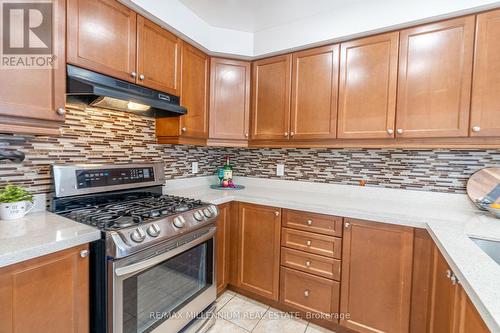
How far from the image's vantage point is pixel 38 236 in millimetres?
972

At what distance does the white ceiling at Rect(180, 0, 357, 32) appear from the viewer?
173 centimetres

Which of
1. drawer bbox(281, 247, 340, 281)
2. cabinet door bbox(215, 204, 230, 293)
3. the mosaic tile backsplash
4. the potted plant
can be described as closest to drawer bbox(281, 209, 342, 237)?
drawer bbox(281, 247, 340, 281)

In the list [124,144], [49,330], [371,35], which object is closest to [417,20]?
[371,35]

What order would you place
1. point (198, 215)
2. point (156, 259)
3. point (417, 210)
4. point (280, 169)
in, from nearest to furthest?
point (156, 259) → point (198, 215) → point (417, 210) → point (280, 169)

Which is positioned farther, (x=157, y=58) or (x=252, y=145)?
(x=252, y=145)

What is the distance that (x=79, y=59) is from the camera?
1252 mm

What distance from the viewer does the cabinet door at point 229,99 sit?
7.12 ft

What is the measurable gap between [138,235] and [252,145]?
54.5 inches

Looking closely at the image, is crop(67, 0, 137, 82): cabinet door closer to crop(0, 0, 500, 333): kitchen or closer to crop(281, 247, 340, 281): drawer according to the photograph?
crop(0, 0, 500, 333): kitchen

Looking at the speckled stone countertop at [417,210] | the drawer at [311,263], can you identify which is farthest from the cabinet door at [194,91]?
the drawer at [311,263]

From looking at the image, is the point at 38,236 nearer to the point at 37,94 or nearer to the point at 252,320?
the point at 37,94

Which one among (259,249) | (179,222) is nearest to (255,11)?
(179,222)

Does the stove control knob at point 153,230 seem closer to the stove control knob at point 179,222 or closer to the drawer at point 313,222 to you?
the stove control knob at point 179,222

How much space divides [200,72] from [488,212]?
236 centimetres
